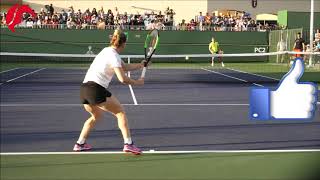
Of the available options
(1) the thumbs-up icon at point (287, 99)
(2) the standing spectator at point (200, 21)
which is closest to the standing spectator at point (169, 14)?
(2) the standing spectator at point (200, 21)

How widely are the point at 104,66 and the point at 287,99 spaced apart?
4.67m

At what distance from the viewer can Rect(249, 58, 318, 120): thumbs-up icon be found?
10.3 m

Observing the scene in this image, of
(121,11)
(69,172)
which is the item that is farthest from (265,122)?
(121,11)

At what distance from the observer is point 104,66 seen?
685 cm

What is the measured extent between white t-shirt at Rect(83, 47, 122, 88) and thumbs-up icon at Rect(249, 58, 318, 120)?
4053 mm

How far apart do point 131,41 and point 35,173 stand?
97.5ft

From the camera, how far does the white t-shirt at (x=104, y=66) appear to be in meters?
6.77

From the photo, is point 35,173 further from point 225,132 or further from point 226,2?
point 226,2

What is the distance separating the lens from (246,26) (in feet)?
127

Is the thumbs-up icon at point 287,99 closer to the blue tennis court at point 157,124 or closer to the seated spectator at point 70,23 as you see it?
the blue tennis court at point 157,124

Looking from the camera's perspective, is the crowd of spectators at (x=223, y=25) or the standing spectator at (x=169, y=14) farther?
the standing spectator at (x=169, y=14)

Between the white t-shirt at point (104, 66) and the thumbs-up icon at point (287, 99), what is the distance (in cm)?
405
